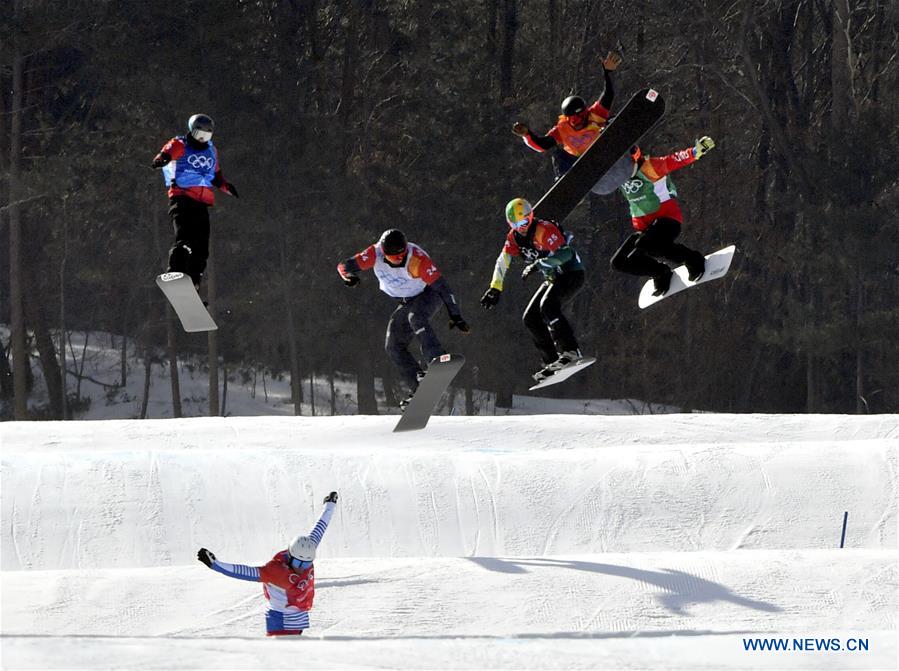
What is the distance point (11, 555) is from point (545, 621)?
215 inches

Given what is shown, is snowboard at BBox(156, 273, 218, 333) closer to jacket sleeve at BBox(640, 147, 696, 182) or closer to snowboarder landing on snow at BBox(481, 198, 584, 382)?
snowboarder landing on snow at BBox(481, 198, 584, 382)

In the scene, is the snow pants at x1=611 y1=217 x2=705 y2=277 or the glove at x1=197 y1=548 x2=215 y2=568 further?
the snow pants at x1=611 y1=217 x2=705 y2=277

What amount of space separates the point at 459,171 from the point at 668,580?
60.6ft

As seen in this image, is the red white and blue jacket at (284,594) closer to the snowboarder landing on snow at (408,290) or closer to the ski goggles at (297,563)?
the ski goggles at (297,563)

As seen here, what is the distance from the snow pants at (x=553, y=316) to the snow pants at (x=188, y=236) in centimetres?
285

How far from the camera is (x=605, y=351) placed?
32.5m

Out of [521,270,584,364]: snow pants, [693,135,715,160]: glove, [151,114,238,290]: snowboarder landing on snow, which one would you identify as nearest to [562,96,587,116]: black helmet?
[693,135,715,160]: glove

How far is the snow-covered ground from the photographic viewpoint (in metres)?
9.54

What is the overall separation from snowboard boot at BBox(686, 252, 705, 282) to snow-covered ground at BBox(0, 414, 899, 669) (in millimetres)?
2553

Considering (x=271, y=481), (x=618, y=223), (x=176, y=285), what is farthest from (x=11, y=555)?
(x=618, y=223)

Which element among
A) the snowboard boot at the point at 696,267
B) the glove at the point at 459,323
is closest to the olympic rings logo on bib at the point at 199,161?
the glove at the point at 459,323

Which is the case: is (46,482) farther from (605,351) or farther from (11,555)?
(605,351)

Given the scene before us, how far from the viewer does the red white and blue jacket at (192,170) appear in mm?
11195

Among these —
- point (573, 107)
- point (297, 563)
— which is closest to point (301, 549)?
point (297, 563)
